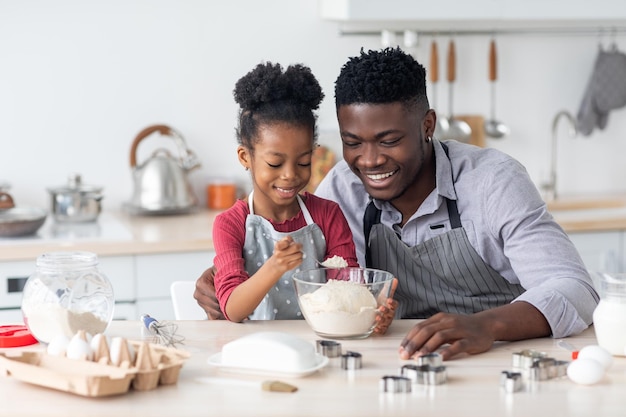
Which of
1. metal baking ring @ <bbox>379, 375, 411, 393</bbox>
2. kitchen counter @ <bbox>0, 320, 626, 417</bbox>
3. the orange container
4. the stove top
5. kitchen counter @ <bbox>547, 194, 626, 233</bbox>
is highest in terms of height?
the orange container

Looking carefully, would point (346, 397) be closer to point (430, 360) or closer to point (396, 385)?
point (396, 385)

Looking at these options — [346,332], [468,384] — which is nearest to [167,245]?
[346,332]

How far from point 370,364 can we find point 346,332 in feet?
0.51

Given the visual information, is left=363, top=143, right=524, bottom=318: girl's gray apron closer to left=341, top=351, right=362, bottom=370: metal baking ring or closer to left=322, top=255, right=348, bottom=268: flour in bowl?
left=322, top=255, right=348, bottom=268: flour in bowl

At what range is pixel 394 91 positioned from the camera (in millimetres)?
2100

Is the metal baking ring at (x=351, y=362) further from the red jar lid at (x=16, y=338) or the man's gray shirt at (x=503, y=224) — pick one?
the red jar lid at (x=16, y=338)

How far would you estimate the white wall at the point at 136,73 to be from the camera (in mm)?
3631

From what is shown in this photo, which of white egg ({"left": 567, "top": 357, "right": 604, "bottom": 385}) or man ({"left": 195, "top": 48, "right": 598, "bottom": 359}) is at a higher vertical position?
man ({"left": 195, "top": 48, "right": 598, "bottom": 359})

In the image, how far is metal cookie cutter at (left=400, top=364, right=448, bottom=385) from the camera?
1.51m

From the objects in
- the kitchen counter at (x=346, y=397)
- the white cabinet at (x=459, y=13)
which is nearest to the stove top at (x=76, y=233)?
the white cabinet at (x=459, y=13)

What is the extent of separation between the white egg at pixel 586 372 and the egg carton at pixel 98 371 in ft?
1.97

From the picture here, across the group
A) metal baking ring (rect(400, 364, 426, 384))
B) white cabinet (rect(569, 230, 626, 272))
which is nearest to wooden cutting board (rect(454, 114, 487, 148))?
white cabinet (rect(569, 230, 626, 272))

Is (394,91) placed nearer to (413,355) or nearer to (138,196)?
(413,355)

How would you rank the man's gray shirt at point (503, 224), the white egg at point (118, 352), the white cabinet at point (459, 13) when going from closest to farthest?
the white egg at point (118, 352) < the man's gray shirt at point (503, 224) < the white cabinet at point (459, 13)
